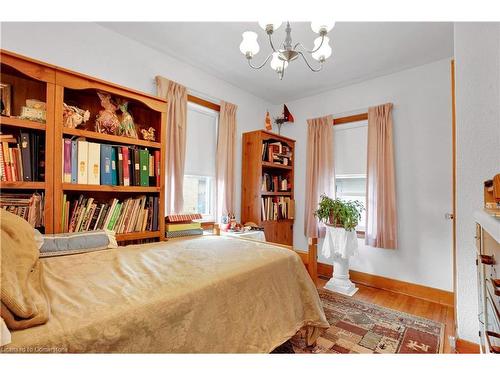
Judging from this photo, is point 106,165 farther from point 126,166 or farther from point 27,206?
point 27,206

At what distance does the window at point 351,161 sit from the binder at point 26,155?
3.07m

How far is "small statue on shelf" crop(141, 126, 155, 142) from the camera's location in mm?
1970

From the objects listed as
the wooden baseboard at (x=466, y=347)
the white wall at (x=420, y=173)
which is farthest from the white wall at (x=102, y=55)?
the wooden baseboard at (x=466, y=347)

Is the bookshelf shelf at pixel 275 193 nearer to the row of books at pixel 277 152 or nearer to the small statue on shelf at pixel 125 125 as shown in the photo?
the row of books at pixel 277 152

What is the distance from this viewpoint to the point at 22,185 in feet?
4.38

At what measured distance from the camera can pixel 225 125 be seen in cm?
292

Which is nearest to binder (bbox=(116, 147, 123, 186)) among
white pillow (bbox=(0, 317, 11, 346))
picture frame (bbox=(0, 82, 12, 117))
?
picture frame (bbox=(0, 82, 12, 117))

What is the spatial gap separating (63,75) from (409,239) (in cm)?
346

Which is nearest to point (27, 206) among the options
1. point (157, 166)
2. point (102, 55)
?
point (157, 166)

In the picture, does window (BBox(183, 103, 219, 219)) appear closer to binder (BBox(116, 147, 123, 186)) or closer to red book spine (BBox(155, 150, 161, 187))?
red book spine (BBox(155, 150, 161, 187))

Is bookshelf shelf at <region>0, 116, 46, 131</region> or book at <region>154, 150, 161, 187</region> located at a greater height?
bookshelf shelf at <region>0, 116, 46, 131</region>

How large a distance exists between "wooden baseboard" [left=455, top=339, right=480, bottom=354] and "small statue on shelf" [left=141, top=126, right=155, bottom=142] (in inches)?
106

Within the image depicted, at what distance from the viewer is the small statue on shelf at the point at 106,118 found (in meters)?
1.76
